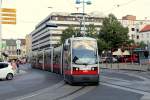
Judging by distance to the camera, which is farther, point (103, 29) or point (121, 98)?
point (103, 29)

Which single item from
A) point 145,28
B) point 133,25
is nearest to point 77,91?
point 145,28

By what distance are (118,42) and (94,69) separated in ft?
231

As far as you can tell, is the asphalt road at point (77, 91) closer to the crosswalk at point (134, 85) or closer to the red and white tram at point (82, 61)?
the crosswalk at point (134, 85)

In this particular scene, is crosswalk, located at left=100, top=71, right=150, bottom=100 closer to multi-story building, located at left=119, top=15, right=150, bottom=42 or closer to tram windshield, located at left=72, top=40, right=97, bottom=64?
tram windshield, located at left=72, top=40, right=97, bottom=64

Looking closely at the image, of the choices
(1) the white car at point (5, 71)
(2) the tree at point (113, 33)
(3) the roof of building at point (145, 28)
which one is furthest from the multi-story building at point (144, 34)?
(1) the white car at point (5, 71)

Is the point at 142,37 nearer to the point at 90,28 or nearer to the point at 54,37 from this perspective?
the point at 54,37

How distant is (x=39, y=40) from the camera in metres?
198

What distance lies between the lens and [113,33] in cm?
9462

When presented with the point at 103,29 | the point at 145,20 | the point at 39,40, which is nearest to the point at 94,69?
the point at 103,29

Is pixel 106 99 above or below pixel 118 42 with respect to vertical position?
below

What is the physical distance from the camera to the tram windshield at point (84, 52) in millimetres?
26816

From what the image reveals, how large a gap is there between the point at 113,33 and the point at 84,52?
68.0 metres

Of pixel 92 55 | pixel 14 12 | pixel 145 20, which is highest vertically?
pixel 145 20

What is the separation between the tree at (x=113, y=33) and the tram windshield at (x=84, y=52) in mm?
66801
